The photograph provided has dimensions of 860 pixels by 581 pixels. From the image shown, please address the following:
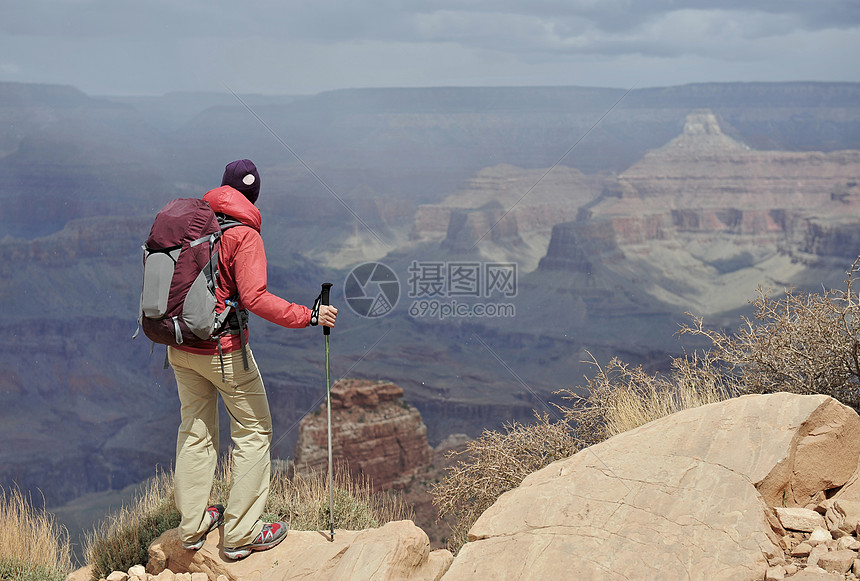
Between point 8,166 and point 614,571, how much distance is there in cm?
14937

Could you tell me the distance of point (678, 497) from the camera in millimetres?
4195

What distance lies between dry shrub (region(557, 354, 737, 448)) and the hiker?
3.11m

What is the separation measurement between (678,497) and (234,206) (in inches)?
120

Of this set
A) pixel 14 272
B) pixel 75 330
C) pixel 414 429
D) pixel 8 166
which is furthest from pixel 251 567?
pixel 8 166

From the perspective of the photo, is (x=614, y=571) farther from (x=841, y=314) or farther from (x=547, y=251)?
(x=547, y=251)

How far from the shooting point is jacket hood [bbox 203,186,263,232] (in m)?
4.46

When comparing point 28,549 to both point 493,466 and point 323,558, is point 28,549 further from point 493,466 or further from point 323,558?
point 493,466

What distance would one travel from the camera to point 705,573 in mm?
3672

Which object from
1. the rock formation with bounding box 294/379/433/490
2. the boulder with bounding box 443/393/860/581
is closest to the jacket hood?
the boulder with bounding box 443/393/860/581

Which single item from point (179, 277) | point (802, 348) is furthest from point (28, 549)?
point (802, 348)

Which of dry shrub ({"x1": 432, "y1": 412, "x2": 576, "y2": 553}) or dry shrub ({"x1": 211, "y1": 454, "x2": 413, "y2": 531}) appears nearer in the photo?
dry shrub ({"x1": 211, "y1": 454, "x2": 413, "y2": 531})

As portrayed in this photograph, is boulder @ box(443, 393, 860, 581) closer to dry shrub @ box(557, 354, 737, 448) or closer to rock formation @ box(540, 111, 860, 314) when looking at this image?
dry shrub @ box(557, 354, 737, 448)

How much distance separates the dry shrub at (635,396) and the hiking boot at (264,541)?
292cm

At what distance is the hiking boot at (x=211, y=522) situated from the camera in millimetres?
4883
